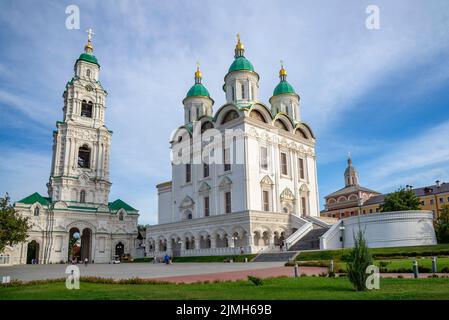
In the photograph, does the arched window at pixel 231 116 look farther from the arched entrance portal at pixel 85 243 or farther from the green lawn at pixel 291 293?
the green lawn at pixel 291 293

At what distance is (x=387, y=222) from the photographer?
1151 inches

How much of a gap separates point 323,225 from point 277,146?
9.46 metres

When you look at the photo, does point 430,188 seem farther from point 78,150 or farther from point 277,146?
point 78,150

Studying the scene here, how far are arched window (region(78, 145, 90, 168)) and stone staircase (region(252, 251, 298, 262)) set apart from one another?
31.0 m

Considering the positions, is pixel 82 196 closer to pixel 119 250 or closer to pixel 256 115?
pixel 119 250

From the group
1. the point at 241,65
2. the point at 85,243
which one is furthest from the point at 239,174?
the point at 85,243

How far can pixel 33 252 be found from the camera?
49281mm

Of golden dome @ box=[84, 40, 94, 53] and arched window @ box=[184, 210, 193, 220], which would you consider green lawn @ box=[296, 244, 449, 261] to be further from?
golden dome @ box=[84, 40, 94, 53]

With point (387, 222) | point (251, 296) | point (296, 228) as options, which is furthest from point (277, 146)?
point (251, 296)

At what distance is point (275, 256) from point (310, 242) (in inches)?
166

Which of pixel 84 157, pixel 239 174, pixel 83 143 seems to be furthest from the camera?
pixel 84 157

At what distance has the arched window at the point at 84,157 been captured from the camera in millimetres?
51094

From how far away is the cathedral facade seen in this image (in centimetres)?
3531

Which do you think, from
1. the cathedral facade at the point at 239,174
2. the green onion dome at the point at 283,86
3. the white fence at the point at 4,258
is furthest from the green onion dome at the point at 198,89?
the white fence at the point at 4,258
